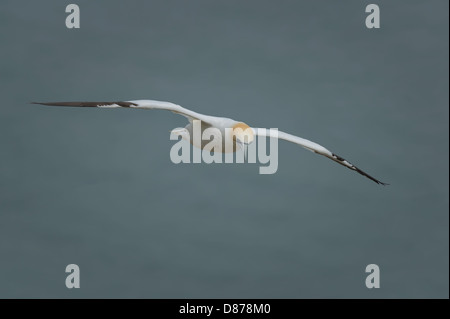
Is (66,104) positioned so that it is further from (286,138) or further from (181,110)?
(286,138)

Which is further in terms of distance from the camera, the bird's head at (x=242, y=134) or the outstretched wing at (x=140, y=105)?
the bird's head at (x=242, y=134)

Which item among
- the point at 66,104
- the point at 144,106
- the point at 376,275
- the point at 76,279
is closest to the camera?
the point at 66,104

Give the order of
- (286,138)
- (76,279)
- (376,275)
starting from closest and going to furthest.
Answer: (286,138)
(76,279)
(376,275)

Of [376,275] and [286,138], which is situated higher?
[286,138]

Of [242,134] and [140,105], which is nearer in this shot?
[140,105]

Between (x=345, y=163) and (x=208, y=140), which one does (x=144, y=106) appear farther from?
(x=345, y=163)

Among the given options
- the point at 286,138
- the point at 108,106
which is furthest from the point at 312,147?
the point at 108,106

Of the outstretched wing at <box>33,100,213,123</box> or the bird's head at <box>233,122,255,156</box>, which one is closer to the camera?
the outstretched wing at <box>33,100,213,123</box>

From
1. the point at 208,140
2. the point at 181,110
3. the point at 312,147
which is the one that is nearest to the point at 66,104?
the point at 181,110

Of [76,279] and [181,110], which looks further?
[76,279]
